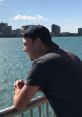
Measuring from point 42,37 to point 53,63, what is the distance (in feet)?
0.76

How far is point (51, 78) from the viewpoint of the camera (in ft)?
10.9

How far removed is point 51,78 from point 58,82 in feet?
0.21

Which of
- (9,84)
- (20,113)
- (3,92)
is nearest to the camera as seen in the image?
(20,113)

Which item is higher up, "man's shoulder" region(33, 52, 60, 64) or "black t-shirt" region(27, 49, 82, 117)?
"man's shoulder" region(33, 52, 60, 64)

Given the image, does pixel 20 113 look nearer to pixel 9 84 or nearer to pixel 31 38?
pixel 31 38

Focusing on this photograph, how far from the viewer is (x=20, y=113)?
145 inches

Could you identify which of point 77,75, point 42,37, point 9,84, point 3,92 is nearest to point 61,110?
point 77,75

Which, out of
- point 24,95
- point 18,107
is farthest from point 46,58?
point 18,107

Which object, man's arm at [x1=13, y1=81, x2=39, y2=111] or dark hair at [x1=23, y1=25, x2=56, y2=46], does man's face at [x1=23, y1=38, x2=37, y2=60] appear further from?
man's arm at [x1=13, y1=81, x2=39, y2=111]

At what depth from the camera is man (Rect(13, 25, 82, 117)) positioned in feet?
10.9

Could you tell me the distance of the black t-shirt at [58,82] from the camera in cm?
Result: 331

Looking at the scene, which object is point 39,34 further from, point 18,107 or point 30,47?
point 18,107

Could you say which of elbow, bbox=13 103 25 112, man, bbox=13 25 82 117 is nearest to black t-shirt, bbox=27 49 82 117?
man, bbox=13 25 82 117

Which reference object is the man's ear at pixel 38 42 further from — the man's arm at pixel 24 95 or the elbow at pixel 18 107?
the elbow at pixel 18 107
